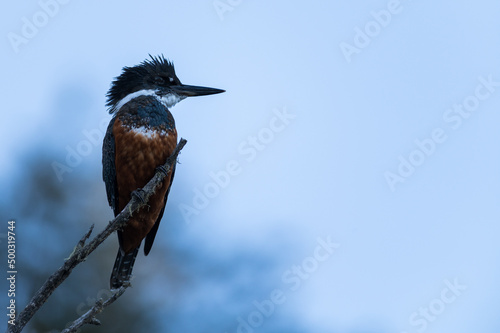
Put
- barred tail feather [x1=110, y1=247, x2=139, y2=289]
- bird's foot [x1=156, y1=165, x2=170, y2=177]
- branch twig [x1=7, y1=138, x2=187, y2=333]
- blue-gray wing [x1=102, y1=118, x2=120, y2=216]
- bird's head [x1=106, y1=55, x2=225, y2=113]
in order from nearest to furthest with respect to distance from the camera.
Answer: branch twig [x1=7, y1=138, x2=187, y2=333] → bird's foot [x1=156, y1=165, x2=170, y2=177] → barred tail feather [x1=110, y1=247, x2=139, y2=289] → blue-gray wing [x1=102, y1=118, x2=120, y2=216] → bird's head [x1=106, y1=55, x2=225, y2=113]

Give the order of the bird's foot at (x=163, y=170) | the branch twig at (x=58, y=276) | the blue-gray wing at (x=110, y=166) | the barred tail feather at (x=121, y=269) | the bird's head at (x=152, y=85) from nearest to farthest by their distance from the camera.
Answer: the branch twig at (x=58, y=276) < the bird's foot at (x=163, y=170) < the barred tail feather at (x=121, y=269) < the blue-gray wing at (x=110, y=166) < the bird's head at (x=152, y=85)

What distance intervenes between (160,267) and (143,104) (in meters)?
4.30

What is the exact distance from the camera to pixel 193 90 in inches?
238

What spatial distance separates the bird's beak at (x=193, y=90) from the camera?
5.98m

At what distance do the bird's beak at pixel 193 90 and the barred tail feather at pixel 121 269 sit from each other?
1.43 meters

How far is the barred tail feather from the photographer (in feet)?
16.3

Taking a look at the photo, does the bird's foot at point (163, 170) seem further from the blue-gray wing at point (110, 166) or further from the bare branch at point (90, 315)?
the bare branch at point (90, 315)

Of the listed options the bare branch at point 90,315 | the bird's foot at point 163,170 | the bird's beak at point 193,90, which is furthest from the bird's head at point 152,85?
→ the bare branch at point 90,315

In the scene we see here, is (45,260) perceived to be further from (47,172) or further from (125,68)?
(125,68)

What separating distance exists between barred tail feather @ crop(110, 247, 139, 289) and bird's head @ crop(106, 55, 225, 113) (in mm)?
1319

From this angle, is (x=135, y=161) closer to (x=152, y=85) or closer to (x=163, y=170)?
(x=163, y=170)

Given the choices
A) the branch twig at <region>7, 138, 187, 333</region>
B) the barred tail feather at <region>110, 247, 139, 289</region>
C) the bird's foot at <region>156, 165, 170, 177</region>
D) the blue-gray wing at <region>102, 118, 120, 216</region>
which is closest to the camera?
the branch twig at <region>7, 138, 187, 333</region>

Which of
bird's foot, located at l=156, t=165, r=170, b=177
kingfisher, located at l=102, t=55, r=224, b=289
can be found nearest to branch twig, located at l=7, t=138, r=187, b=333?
bird's foot, located at l=156, t=165, r=170, b=177

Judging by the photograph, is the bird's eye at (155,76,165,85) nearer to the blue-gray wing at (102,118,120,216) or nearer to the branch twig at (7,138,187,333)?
the blue-gray wing at (102,118,120,216)
